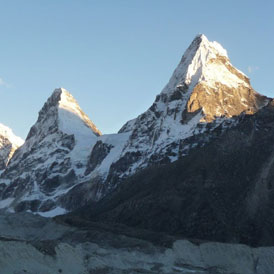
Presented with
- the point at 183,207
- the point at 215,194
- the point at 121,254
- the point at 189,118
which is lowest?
the point at 121,254

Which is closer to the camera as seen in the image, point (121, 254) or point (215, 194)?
point (121, 254)

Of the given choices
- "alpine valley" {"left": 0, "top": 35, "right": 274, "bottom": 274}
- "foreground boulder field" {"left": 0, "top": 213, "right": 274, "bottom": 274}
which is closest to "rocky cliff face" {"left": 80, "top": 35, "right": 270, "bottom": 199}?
"alpine valley" {"left": 0, "top": 35, "right": 274, "bottom": 274}

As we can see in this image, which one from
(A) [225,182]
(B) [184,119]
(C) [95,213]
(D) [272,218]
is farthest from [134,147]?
(D) [272,218]

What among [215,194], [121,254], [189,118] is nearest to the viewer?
[121,254]

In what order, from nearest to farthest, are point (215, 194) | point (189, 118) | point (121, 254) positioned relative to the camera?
1. point (121, 254)
2. point (215, 194)
3. point (189, 118)

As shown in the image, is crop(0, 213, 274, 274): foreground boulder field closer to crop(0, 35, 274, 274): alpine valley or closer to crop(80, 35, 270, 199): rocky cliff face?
crop(0, 35, 274, 274): alpine valley

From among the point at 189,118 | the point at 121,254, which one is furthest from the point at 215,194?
the point at 189,118

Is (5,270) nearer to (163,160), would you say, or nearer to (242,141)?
(242,141)

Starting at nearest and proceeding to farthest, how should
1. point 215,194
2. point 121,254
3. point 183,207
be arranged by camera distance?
point 121,254 < point 183,207 < point 215,194

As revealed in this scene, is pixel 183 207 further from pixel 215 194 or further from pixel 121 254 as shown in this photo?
pixel 121 254

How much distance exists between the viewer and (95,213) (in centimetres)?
15250

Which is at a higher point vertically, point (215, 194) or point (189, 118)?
point (189, 118)

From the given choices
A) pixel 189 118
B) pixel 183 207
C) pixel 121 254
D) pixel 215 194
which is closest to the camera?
Result: pixel 121 254

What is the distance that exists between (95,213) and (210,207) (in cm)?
3526
